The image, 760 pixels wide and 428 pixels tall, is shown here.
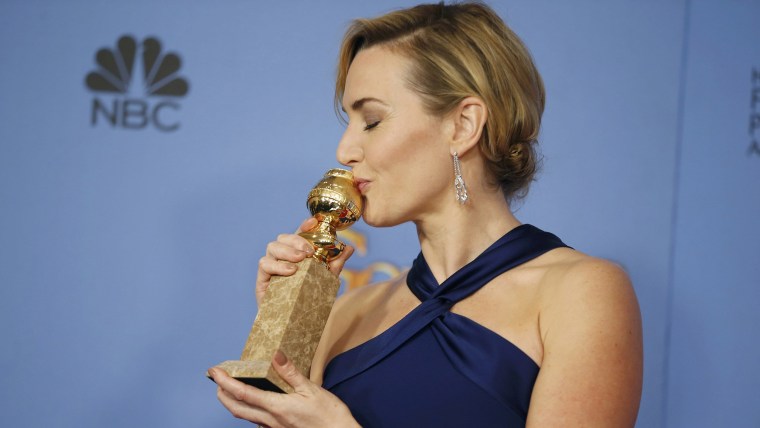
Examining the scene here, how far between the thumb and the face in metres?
0.33

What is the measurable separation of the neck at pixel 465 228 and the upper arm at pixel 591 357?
237 millimetres

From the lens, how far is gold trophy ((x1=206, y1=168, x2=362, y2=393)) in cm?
129

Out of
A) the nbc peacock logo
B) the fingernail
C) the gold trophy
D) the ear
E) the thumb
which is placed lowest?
the thumb

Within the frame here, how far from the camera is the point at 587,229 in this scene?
2.30m

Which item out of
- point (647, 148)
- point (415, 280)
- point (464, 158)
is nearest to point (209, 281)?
point (415, 280)

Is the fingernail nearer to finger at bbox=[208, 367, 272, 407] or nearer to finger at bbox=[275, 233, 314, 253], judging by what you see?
finger at bbox=[208, 367, 272, 407]

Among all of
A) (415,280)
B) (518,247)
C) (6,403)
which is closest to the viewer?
(518,247)

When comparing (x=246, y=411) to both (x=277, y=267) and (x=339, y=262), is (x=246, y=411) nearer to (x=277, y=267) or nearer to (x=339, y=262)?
(x=277, y=267)

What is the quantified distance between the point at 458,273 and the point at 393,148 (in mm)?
248

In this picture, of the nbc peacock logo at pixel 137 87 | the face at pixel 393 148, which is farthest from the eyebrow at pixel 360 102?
the nbc peacock logo at pixel 137 87

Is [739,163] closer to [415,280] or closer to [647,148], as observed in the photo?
[647,148]

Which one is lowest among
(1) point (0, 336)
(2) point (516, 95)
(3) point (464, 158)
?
(1) point (0, 336)

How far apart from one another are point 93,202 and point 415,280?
1.05 m

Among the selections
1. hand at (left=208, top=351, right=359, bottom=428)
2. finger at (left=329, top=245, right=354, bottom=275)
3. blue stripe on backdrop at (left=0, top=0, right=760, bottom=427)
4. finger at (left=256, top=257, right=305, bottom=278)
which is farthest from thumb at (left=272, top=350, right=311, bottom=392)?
blue stripe on backdrop at (left=0, top=0, right=760, bottom=427)
